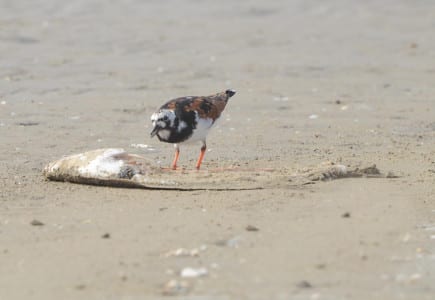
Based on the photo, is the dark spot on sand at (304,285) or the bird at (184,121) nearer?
the dark spot on sand at (304,285)

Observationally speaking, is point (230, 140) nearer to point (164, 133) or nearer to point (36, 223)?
point (164, 133)

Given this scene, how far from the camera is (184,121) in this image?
829 centimetres

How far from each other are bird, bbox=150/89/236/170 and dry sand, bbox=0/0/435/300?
336mm

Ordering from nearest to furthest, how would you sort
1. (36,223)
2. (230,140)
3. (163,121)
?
(36,223) → (163,121) → (230,140)

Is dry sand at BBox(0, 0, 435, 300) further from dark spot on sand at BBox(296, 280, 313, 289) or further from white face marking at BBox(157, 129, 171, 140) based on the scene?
white face marking at BBox(157, 129, 171, 140)

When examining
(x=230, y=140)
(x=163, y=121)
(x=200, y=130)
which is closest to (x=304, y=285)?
(x=163, y=121)

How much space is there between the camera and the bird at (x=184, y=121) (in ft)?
26.9

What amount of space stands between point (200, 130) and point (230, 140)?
1500 mm

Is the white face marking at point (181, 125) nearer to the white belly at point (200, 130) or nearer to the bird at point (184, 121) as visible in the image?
the bird at point (184, 121)

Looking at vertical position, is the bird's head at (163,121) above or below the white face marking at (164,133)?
above

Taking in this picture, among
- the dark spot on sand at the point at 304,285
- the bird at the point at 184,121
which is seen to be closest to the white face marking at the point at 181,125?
the bird at the point at 184,121

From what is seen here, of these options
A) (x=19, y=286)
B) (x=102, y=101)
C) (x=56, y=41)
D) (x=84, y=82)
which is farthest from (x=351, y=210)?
(x=56, y=41)

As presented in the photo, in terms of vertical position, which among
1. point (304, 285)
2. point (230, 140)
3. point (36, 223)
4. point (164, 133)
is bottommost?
point (304, 285)

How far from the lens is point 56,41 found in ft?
48.0
